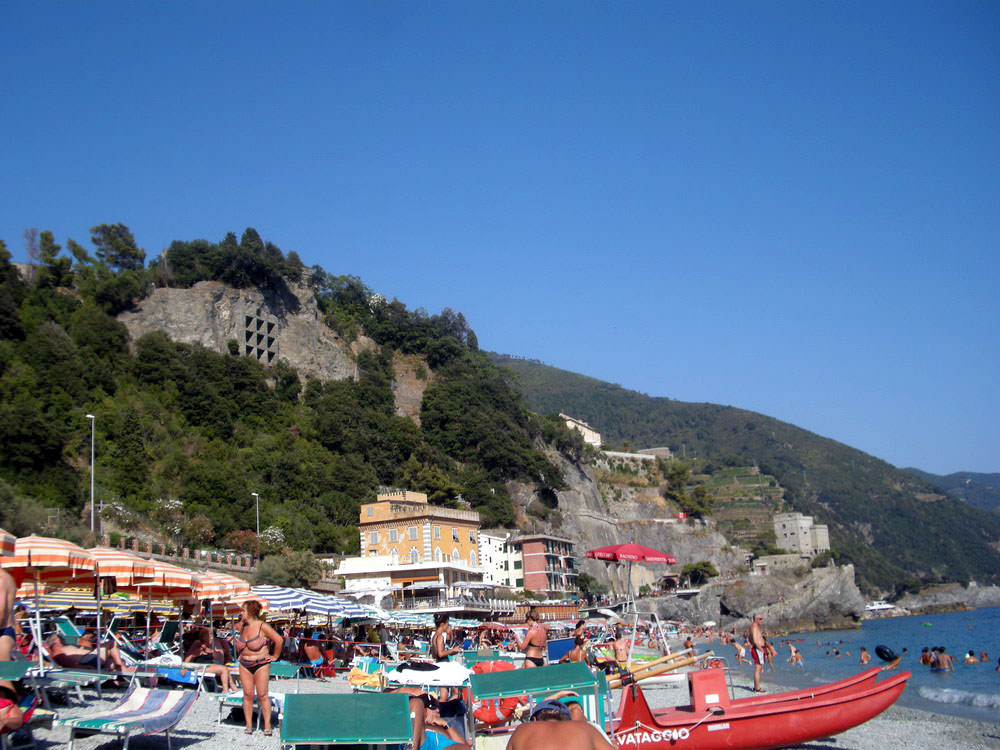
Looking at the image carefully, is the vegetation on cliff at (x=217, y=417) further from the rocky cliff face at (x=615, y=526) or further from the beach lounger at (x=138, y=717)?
the beach lounger at (x=138, y=717)

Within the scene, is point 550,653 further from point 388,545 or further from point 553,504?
point 553,504

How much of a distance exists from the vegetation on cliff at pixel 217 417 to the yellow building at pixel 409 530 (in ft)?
4.18

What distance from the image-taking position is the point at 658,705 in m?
16.2

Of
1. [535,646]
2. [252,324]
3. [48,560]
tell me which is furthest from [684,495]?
[48,560]

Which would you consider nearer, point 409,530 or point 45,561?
point 45,561

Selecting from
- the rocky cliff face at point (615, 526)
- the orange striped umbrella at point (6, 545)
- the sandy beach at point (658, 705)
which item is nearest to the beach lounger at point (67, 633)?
the sandy beach at point (658, 705)

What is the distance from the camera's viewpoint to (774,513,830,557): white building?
123m

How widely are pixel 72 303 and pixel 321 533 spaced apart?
20467 millimetres

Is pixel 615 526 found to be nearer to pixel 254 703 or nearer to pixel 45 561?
pixel 254 703

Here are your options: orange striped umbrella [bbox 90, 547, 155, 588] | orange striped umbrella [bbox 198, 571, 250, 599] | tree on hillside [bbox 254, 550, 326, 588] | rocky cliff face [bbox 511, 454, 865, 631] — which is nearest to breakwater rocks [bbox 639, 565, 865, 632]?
rocky cliff face [bbox 511, 454, 865, 631]

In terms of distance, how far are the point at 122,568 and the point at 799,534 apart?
4808 inches

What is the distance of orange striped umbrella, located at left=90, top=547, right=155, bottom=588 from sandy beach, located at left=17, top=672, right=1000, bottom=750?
1.78 meters

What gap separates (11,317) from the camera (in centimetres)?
4538

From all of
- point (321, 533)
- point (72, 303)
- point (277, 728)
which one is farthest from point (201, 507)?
point (277, 728)
